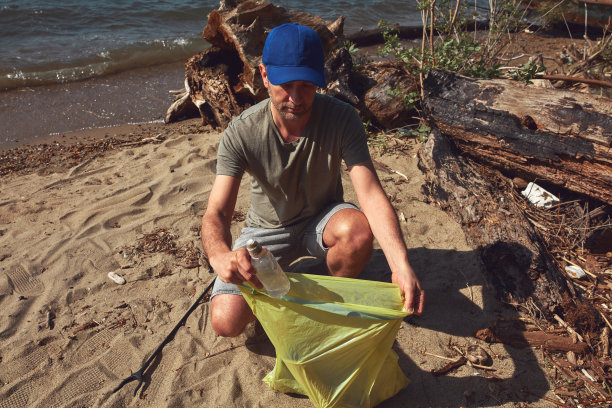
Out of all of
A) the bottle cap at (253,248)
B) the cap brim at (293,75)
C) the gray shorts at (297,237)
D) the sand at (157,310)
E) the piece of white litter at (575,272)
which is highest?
the cap brim at (293,75)

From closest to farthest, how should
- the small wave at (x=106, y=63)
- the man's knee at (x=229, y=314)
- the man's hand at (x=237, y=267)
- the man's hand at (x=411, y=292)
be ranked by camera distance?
the man's hand at (x=237, y=267) → the man's hand at (x=411, y=292) → the man's knee at (x=229, y=314) → the small wave at (x=106, y=63)

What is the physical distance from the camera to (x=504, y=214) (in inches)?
119

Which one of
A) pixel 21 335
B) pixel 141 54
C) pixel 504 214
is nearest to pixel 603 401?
pixel 504 214

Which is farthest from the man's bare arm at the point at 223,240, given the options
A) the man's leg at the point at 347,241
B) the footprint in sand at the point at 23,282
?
the footprint in sand at the point at 23,282

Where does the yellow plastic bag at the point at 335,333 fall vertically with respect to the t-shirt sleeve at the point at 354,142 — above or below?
below

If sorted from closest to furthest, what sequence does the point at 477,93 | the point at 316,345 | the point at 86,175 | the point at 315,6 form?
the point at 316,345 → the point at 477,93 → the point at 86,175 → the point at 315,6

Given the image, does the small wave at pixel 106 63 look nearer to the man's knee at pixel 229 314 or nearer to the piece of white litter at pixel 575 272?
the man's knee at pixel 229 314

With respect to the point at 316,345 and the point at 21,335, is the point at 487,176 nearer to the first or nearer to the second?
the point at 316,345

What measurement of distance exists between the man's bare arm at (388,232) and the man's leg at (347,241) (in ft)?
0.24

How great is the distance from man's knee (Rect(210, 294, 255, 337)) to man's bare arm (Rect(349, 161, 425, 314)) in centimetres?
84

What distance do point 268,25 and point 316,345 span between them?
13.7 ft

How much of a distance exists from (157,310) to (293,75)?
175 cm

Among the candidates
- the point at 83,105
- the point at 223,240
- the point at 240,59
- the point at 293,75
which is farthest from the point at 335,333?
the point at 83,105

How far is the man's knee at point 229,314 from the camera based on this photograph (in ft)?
7.97
